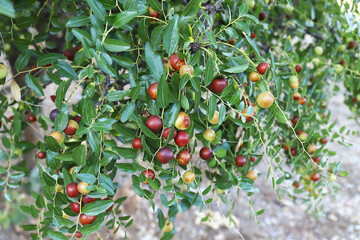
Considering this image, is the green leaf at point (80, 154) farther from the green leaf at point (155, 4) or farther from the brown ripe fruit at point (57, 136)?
the green leaf at point (155, 4)

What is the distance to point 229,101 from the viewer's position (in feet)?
1.89

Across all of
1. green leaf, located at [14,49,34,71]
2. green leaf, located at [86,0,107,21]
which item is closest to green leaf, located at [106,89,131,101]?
green leaf, located at [86,0,107,21]

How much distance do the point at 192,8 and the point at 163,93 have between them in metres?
0.15

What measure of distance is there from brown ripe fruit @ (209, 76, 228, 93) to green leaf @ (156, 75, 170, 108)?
0.11m

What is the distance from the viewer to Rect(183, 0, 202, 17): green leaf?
1.69 ft

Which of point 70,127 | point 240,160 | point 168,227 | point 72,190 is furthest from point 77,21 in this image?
point 168,227

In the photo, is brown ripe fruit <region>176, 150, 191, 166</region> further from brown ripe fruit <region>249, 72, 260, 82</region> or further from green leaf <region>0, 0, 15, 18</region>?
green leaf <region>0, 0, 15, 18</region>

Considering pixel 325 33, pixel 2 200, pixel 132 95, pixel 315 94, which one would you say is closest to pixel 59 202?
pixel 132 95

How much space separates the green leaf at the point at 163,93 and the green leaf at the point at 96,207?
0.72 feet

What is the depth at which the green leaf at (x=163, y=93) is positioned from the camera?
0.47 meters

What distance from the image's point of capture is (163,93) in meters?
0.48

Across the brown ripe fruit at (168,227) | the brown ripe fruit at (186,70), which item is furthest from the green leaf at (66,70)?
the brown ripe fruit at (168,227)

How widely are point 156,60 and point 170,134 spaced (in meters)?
0.12

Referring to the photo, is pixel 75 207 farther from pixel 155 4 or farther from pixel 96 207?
pixel 155 4
